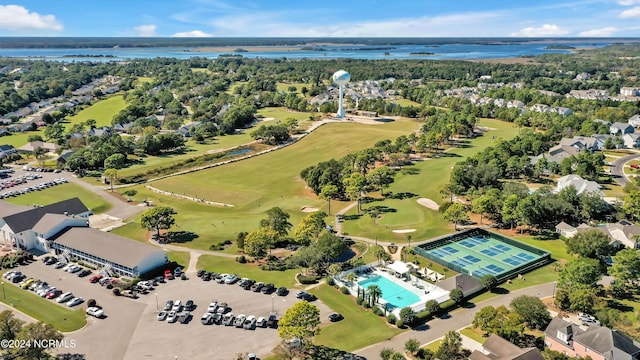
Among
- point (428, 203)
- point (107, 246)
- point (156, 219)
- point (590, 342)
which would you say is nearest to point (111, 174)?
point (156, 219)

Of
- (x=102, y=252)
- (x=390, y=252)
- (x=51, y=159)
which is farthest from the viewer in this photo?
(x=51, y=159)

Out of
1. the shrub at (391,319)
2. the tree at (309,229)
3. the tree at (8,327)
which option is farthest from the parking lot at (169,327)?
the tree at (309,229)

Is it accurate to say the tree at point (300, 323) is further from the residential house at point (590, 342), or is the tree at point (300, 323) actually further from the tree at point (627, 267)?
the tree at point (627, 267)

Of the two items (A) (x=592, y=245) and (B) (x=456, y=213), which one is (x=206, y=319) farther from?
(A) (x=592, y=245)

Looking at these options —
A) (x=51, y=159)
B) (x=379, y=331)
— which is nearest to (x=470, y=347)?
(x=379, y=331)

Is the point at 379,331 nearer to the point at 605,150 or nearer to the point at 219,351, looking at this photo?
the point at 219,351

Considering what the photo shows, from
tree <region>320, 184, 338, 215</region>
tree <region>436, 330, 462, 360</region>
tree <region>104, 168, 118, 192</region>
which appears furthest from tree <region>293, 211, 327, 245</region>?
tree <region>104, 168, 118, 192</region>
